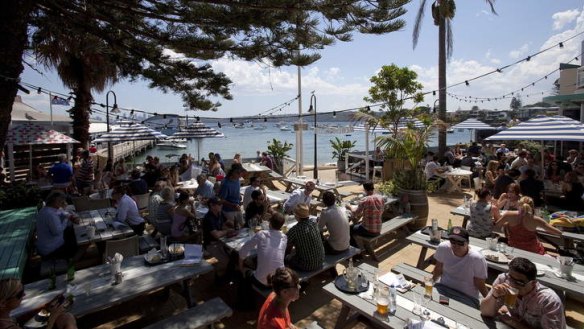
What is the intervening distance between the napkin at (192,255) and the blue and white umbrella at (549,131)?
865 centimetres

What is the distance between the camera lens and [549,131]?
8.50 metres

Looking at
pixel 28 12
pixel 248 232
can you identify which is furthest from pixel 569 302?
pixel 28 12

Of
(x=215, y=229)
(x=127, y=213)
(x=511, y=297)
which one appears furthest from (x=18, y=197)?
(x=511, y=297)

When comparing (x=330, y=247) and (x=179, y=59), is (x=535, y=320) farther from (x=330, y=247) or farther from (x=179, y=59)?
(x=179, y=59)

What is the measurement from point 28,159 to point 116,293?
14.2 metres

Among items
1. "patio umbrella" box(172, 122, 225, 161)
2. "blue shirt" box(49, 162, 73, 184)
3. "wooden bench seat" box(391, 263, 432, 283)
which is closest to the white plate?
"wooden bench seat" box(391, 263, 432, 283)

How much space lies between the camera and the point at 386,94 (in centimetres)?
1356

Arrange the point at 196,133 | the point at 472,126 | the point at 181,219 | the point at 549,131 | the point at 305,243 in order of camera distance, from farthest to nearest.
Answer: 1. the point at 472,126
2. the point at 196,133
3. the point at 549,131
4. the point at 181,219
5. the point at 305,243

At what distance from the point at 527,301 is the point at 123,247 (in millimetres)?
4311

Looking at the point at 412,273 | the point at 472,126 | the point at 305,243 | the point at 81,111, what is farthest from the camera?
the point at 472,126

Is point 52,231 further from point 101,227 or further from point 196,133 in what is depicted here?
point 196,133

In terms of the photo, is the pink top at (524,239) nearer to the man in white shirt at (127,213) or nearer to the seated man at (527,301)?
the seated man at (527,301)

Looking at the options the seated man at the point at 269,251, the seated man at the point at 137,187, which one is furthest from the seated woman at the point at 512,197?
the seated man at the point at 137,187

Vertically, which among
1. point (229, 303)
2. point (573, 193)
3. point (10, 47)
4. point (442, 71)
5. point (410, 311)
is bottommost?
point (229, 303)
